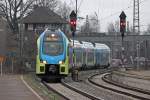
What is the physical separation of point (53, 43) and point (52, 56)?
102cm

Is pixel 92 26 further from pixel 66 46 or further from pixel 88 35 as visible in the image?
pixel 66 46

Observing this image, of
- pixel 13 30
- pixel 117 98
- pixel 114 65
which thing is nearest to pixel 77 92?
pixel 117 98

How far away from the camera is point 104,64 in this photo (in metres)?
75.0

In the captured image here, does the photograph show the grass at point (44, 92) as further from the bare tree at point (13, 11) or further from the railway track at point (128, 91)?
the bare tree at point (13, 11)

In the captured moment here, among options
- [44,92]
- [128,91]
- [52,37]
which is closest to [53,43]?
[52,37]

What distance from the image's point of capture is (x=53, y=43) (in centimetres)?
4006

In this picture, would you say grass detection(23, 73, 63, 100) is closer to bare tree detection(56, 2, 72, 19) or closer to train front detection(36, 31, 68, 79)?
train front detection(36, 31, 68, 79)

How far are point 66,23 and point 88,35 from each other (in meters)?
9.21

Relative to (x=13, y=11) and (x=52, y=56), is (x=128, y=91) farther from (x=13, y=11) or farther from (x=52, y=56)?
(x=13, y=11)

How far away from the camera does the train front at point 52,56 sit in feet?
129

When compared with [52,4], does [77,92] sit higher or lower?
lower

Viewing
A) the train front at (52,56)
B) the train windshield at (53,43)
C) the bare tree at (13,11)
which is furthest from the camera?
the bare tree at (13,11)

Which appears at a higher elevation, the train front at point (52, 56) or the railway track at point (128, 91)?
the train front at point (52, 56)

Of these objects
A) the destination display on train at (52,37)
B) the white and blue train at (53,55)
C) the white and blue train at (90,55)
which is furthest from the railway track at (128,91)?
the white and blue train at (90,55)
